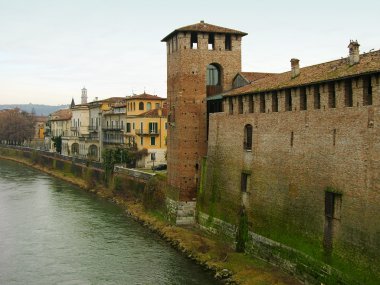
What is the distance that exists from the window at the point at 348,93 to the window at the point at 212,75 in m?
13.4

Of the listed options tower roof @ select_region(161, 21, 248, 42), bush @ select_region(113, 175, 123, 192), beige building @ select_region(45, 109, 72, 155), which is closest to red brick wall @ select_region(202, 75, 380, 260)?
tower roof @ select_region(161, 21, 248, 42)

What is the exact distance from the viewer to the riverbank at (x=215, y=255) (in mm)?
21891

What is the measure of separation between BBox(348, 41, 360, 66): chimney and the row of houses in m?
31.2

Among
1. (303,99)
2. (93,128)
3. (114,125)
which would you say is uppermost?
(303,99)

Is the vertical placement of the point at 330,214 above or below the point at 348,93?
below

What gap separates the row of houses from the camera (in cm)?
5212

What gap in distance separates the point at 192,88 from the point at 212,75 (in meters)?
2.02

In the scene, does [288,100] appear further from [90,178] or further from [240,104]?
[90,178]

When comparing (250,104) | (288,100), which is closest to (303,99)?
(288,100)

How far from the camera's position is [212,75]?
105 feet

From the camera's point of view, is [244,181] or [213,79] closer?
[244,181]

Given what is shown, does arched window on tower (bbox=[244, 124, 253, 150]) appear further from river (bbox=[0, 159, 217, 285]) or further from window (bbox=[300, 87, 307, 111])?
river (bbox=[0, 159, 217, 285])

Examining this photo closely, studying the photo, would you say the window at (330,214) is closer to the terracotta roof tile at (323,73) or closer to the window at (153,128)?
the terracotta roof tile at (323,73)

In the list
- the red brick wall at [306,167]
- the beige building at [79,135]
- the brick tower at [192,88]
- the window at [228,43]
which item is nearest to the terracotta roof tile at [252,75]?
the brick tower at [192,88]
